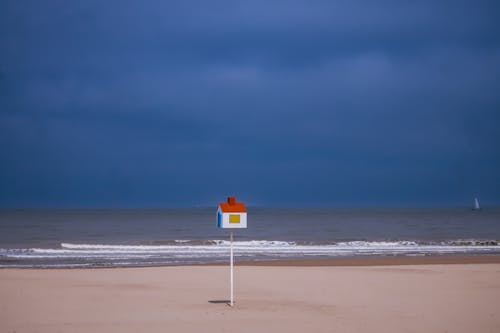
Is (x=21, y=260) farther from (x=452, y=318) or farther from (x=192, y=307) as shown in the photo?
(x=452, y=318)

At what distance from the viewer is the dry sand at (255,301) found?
8.98 meters

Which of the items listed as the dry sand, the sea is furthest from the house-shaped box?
the sea

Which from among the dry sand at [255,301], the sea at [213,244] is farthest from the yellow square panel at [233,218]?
the sea at [213,244]

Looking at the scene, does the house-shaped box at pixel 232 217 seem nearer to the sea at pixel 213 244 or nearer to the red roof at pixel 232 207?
the red roof at pixel 232 207

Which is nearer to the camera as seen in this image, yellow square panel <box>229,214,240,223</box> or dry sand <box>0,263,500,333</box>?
dry sand <box>0,263,500,333</box>

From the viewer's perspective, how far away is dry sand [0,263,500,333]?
29.5 ft

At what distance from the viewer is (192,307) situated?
34.8 ft

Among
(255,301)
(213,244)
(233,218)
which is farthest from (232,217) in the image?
(213,244)

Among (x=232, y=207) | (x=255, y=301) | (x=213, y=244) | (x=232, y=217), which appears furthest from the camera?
(x=213, y=244)

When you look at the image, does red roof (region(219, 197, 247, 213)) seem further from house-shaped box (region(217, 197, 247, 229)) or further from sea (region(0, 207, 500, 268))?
sea (region(0, 207, 500, 268))

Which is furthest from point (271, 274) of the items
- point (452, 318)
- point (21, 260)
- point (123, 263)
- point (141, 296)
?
point (21, 260)

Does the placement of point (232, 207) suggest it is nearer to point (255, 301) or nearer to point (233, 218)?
point (233, 218)

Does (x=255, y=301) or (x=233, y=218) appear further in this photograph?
(x=255, y=301)

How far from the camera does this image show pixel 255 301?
11.3 meters
